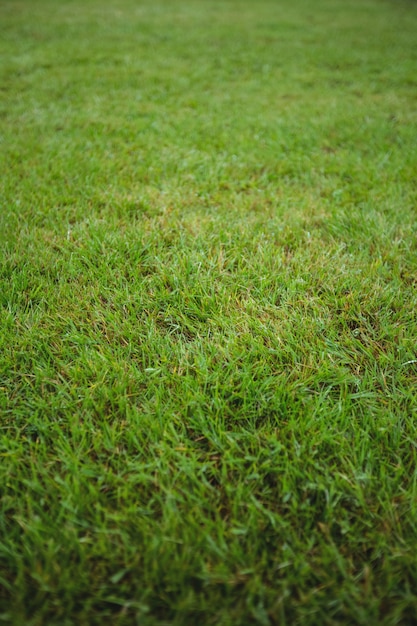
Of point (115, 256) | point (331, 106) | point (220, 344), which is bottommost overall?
point (220, 344)

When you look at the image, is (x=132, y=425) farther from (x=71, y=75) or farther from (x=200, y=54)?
(x=200, y=54)

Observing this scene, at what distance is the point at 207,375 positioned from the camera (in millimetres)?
1680

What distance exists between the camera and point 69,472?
54.2 inches

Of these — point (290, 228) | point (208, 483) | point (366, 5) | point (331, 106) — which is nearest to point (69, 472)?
point (208, 483)

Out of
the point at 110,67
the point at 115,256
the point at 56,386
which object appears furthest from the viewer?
the point at 110,67

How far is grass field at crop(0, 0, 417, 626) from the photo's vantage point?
44.9 inches

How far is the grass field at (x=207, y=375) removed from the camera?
1140mm

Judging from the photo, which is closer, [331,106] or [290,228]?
[290,228]

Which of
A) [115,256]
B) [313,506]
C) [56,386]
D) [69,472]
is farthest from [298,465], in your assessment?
[115,256]

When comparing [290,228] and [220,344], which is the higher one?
[290,228]

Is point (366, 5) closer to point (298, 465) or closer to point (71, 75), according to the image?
point (71, 75)

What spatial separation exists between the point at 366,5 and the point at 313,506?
67.6ft

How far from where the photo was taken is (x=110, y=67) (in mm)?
6492

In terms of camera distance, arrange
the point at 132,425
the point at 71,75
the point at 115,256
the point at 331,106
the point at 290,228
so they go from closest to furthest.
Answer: the point at 132,425
the point at 115,256
the point at 290,228
the point at 331,106
the point at 71,75
